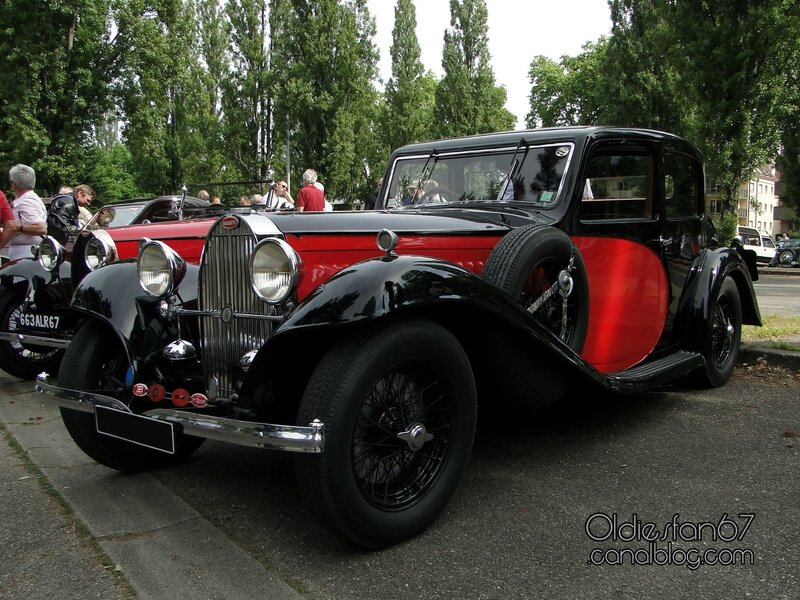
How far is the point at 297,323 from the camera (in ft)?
7.39

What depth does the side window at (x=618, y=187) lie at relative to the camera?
12.7 ft

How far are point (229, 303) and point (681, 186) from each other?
10.9 ft

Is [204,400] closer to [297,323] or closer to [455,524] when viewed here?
[297,323]

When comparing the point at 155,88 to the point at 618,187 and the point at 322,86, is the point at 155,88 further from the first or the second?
the point at 618,187

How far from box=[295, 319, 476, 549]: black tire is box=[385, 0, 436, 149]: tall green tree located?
26.6 meters

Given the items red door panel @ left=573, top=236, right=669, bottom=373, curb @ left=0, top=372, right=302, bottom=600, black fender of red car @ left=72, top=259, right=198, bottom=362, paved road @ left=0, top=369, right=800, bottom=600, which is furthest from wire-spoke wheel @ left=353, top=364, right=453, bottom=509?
red door panel @ left=573, top=236, right=669, bottom=373

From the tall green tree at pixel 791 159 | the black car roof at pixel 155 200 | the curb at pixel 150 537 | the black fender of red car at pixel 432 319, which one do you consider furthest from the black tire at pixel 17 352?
the tall green tree at pixel 791 159

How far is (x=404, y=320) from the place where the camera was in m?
2.42

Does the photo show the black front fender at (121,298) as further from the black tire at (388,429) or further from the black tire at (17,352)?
the black tire at (17,352)

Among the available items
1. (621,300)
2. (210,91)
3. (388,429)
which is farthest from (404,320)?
(210,91)

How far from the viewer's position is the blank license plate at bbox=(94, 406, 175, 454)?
244cm

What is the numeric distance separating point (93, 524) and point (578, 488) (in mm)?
2078

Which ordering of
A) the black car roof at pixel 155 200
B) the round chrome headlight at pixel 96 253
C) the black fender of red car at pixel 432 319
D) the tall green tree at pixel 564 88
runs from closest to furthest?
1. the black fender of red car at pixel 432 319
2. the round chrome headlight at pixel 96 253
3. the black car roof at pixel 155 200
4. the tall green tree at pixel 564 88

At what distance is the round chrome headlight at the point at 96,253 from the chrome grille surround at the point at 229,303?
110cm
